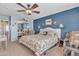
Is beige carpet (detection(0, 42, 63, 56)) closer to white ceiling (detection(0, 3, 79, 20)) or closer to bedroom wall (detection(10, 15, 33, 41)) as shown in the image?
Answer: bedroom wall (detection(10, 15, 33, 41))

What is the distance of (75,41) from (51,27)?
1.44 ft

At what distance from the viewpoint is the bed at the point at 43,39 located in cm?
161

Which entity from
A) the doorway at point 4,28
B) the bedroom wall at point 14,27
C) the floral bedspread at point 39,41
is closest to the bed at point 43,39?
the floral bedspread at point 39,41

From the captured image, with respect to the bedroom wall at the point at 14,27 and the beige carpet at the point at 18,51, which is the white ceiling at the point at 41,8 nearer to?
the bedroom wall at the point at 14,27

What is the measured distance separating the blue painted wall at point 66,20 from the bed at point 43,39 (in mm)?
85

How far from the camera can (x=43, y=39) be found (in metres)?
1.72

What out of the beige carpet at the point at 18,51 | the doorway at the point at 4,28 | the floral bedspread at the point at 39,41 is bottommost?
the beige carpet at the point at 18,51

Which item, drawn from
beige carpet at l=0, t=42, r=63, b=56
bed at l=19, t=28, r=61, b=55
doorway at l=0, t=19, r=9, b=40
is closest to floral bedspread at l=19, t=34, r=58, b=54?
bed at l=19, t=28, r=61, b=55

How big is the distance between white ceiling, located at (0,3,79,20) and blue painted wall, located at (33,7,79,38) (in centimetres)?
6

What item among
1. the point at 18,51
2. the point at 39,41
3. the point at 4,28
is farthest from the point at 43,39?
the point at 4,28

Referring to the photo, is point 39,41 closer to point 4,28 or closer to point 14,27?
Result: point 14,27

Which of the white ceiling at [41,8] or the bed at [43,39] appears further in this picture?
the bed at [43,39]

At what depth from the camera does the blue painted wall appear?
1.49 m

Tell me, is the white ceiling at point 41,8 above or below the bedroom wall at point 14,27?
above
